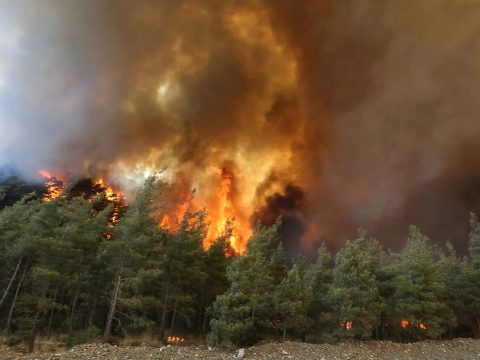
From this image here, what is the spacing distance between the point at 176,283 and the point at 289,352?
56.0 ft

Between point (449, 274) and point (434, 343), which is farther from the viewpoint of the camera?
point (449, 274)

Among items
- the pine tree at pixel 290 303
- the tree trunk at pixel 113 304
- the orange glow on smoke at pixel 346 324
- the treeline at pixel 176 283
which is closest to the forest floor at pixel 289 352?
the orange glow on smoke at pixel 346 324

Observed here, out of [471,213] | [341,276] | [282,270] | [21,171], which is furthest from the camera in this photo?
[21,171]

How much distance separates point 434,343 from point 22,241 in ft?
179

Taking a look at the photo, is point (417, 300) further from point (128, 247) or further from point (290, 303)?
point (128, 247)

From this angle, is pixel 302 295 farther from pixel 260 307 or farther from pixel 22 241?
pixel 22 241

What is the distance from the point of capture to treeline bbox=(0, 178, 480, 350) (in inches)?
1244

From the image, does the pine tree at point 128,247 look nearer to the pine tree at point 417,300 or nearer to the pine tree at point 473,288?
the pine tree at point 417,300

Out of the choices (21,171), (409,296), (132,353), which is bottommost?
(132,353)

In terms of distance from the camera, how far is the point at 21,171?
4097 inches

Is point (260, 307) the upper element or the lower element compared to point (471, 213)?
lower

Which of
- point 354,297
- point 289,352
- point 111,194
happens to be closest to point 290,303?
point 289,352

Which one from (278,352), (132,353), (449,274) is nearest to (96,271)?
(132,353)

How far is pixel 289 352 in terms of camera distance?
29.2 meters
